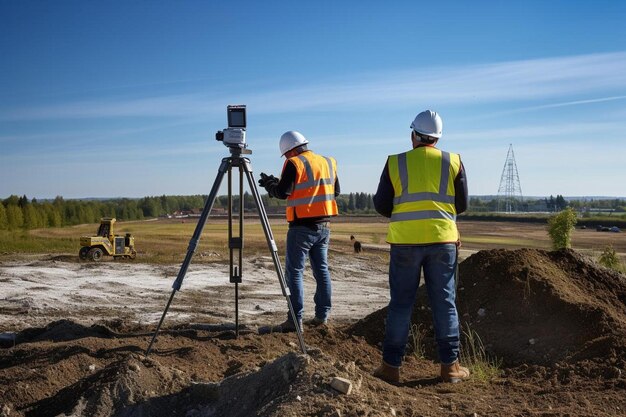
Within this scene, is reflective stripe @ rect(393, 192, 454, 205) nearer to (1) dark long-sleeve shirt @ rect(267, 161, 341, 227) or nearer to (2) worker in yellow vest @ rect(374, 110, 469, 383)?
(2) worker in yellow vest @ rect(374, 110, 469, 383)

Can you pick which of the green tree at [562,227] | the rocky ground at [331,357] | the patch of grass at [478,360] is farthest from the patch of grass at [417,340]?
the green tree at [562,227]

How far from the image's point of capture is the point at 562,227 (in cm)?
1558

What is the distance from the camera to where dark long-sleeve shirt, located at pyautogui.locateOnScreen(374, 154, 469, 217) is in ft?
18.2

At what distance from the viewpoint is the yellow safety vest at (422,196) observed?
5.37 meters

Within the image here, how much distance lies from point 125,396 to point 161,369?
1.50 ft

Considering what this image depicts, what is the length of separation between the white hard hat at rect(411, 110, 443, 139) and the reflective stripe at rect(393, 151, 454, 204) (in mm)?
244

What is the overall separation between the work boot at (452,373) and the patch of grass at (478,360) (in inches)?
9.7

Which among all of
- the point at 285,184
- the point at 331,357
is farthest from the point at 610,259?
the point at 331,357

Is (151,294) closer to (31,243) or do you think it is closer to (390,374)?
(390,374)

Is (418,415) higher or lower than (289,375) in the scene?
lower

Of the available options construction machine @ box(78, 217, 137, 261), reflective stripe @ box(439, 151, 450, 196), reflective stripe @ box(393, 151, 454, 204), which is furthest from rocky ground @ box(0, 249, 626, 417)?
construction machine @ box(78, 217, 137, 261)

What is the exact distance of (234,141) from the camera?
6215 mm

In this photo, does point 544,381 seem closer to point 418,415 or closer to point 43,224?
point 418,415

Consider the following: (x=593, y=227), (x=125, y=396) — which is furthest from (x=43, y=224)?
(x=593, y=227)
